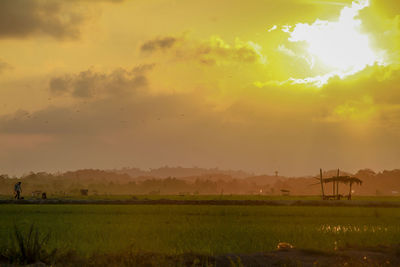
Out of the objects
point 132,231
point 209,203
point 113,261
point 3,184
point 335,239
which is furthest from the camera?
point 3,184

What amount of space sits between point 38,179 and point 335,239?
194m

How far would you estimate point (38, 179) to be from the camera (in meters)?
198

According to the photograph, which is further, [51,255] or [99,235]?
[99,235]

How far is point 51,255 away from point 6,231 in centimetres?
999

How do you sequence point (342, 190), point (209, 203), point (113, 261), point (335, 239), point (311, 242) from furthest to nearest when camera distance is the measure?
1. point (342, 190)
2. point (209, 203)
3. point (335, 239)
4. point (311, 242)
5. point (113, 261)

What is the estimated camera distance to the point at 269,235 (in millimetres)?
18656

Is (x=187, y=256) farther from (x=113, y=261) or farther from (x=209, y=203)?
(x=209, y=203)

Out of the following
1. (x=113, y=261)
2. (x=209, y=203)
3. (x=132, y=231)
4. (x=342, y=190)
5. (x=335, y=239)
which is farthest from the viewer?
(x=342, y=190)

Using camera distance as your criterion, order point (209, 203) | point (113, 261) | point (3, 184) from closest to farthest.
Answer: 1. point (113, 261)
2. point (209, 203)
3. point (3, 184)

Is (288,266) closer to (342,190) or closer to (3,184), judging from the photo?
(3,184)

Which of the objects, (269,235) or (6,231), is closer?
(269,235)

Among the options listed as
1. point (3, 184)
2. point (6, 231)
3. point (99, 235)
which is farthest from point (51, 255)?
point (3, 184)

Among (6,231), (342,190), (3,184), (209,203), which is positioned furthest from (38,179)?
(6,231)

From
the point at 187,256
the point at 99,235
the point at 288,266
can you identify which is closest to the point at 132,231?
the point at 99,235
